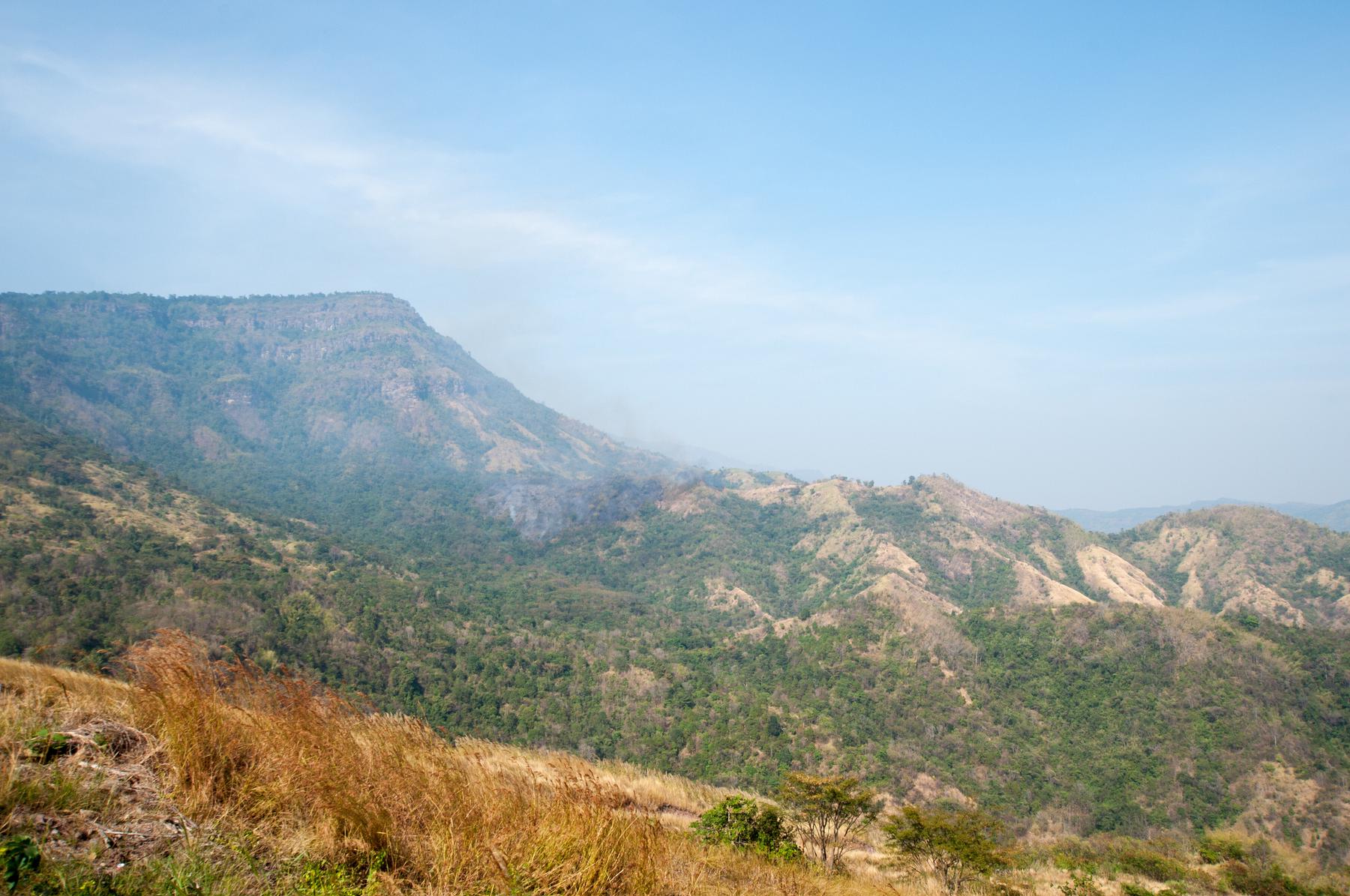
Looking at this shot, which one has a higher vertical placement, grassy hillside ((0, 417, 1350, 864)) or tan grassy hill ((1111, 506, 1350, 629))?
tan grassy hill ((1111, 506, 1350, 629))

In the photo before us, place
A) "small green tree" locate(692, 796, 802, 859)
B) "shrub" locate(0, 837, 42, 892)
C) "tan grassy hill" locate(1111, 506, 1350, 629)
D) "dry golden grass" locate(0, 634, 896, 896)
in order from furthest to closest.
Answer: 1. "tan grassy hill" locate(1111, 506, 1350, 629)
2. "small green tree" locate(692, 796, 802, 859)
3. "dry golden grass" locate(0, 634, 896, 896)
4. "shrub" locate(0, 837, 42, 892)

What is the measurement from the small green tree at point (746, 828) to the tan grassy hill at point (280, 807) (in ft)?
5.16

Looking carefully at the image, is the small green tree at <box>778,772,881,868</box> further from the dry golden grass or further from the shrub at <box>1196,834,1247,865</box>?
the shrub at <box>1196,834,1247,865</box>

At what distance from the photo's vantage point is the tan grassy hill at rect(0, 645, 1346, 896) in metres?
3.69

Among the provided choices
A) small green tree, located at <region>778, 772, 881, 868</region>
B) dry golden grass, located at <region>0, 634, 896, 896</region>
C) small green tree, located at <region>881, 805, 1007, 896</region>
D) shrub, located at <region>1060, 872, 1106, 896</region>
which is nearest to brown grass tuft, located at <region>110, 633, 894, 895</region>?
dry golden grass, located at <region>0, 634, 896, 896</region>

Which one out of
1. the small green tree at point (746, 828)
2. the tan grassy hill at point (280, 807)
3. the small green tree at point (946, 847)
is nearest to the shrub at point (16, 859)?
the tan grassy hill at point (280, 807)

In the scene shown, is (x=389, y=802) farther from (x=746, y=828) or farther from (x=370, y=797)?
(x=746, y=828)

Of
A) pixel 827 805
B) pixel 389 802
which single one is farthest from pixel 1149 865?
pixel 389 802

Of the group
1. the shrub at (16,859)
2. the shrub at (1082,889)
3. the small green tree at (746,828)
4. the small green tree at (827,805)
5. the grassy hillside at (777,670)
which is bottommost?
the grassy hillside at (777,670)

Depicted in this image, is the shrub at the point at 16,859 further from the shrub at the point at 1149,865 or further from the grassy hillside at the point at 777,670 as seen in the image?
the grassy hillside at the point at 777,670

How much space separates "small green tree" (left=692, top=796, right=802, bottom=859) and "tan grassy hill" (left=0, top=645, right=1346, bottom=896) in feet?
5.16

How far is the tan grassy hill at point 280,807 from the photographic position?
145 inches

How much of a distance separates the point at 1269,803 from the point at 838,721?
28.7 meters

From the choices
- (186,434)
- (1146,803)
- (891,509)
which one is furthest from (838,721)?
(186,434)
